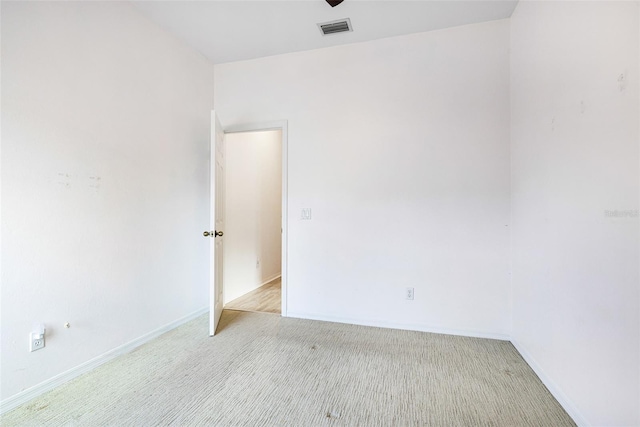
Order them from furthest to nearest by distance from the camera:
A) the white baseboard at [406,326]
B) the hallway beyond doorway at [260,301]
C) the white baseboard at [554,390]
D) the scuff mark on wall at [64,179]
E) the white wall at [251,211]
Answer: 1. the white wall at [251,211]
2. the hallway beyond doorway at [260,301]
3. the white baseboard at [406,326]
4. the scuff mark on wall at [64,179]
5. the white baseboard at [554,390]

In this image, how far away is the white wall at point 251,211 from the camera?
349 centimetres

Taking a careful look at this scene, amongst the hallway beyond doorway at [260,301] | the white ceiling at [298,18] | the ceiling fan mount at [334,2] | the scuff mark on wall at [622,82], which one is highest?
the white ceiling at [298,18]

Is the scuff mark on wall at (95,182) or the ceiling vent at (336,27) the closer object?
the scuff mark on wall at (95,182)

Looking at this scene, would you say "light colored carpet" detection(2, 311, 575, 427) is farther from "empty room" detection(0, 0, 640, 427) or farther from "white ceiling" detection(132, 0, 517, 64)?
"white ceiling" detection(132, 0, 517, 64)

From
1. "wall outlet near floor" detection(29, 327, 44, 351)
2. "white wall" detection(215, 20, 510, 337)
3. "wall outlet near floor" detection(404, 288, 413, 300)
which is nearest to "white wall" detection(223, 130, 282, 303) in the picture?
"white wall" detection(215, 20, 510, 337)

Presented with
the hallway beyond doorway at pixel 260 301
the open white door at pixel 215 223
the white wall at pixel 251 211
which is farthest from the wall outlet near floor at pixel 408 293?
the white wall at pixel 251 211

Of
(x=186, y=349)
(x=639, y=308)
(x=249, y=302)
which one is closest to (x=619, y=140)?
(x=639, y=308)

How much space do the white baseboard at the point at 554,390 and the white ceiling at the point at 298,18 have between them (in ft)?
8.88

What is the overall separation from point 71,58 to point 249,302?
275 centimetres

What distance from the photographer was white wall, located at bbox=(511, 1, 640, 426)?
119 cm

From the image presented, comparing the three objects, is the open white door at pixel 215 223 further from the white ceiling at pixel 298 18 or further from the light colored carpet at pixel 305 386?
the white ceiling at pixel 298 18

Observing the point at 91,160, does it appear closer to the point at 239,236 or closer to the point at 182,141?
the point at 182,141

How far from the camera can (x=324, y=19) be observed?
2.48 metres

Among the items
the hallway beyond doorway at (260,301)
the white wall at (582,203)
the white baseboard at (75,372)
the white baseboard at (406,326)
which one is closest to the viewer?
the white wall at (582,203)
